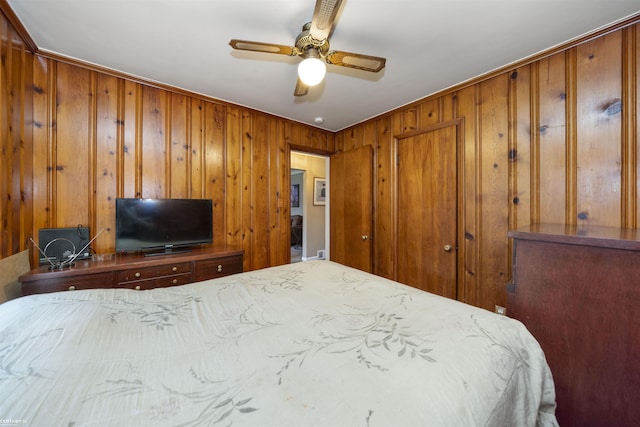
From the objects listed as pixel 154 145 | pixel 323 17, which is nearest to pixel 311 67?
pixel 323 17

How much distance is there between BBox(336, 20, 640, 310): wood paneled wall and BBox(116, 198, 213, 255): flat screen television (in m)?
2.58

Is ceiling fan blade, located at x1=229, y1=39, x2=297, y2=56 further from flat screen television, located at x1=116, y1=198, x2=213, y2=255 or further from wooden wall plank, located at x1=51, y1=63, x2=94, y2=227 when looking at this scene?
wooden wall plank, located at x1=51, y1=63, x2=94, y2=227

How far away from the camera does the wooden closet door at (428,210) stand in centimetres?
249

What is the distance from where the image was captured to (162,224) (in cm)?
230

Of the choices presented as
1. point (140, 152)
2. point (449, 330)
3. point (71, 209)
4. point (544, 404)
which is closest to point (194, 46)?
point (140, 152)

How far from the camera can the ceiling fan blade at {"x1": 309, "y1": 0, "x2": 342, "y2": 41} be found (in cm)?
115

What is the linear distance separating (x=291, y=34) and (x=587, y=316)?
233cm

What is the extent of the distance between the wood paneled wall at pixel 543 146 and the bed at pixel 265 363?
149 centimetres

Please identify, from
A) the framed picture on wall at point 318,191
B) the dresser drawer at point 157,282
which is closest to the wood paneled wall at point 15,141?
the dresser drawer at point 157,282

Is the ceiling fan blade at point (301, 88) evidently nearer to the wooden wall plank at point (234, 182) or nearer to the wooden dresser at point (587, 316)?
the wooden wall plank at point (234, 182)

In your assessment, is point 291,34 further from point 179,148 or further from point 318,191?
point 318,191

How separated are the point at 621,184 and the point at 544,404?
164 cm

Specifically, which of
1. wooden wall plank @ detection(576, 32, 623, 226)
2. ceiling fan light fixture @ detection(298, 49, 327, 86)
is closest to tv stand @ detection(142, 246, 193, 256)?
ceiling fan light fixture @ detection(298, 49, 327, 86)

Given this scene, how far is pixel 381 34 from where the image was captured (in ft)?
5.57
